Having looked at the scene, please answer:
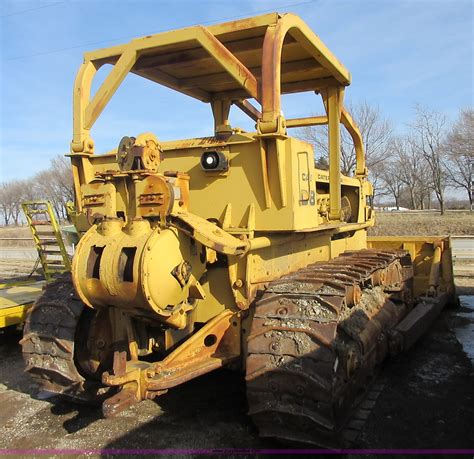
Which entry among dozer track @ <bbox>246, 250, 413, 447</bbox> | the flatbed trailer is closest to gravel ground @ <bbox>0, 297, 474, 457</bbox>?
dozer track @ <bbox>246, 250, 413, 447</bbox>

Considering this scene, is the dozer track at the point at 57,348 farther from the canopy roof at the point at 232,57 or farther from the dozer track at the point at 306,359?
the canopy roof at the point at 232,57

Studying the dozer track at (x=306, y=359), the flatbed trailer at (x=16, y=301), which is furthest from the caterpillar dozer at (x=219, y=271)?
the flatbed trailer at (x=16, y=301)

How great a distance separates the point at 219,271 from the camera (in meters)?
4.16

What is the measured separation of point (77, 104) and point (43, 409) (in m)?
2.78

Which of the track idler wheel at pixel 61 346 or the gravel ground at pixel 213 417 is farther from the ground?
the track idler wheel at pixel 61 346

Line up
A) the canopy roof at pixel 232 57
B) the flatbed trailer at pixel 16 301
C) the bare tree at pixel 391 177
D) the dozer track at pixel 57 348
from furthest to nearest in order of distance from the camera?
the bare tree at pixel 391 177, the flatbed trailer at pixel 16 301, the dozer track at pixel 57 348, the canopy roof at pixel 232 57

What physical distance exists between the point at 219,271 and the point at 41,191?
268 feet

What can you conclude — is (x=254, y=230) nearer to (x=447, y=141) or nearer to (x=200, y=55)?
(x=200, y=55)

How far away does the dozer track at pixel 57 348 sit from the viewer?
3998mm

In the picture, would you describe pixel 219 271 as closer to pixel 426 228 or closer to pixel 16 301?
pixel 16 301

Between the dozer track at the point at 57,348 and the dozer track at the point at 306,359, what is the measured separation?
1.56 m

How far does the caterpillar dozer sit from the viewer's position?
323cm

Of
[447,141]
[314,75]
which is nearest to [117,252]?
[314,75]

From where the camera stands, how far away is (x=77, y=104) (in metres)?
4.45
